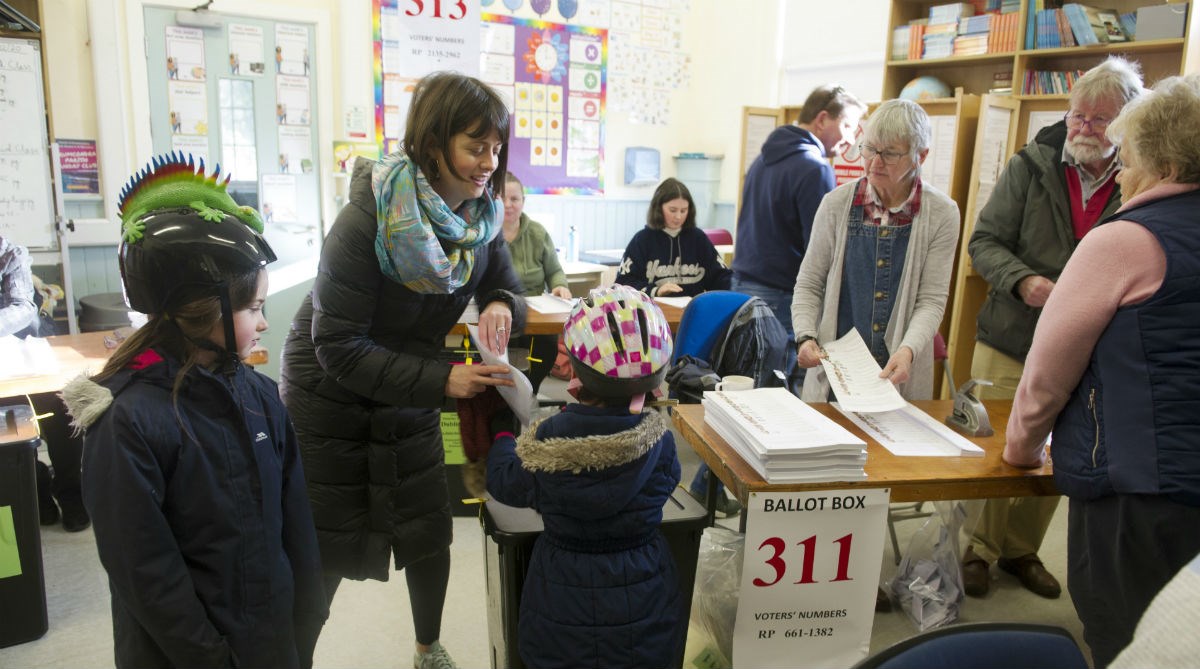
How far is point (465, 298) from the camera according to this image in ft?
5.82

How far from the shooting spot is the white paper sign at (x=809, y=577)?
174cm

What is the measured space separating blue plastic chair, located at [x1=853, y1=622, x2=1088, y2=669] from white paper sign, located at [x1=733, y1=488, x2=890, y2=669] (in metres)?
0.77

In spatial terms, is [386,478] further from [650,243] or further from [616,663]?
[650,243]

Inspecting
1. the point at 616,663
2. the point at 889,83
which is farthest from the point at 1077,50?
the point at 616,663

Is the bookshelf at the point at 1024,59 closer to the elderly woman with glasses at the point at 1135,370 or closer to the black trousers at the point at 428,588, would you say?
the elderly woman with glasses at the point at 1135,370

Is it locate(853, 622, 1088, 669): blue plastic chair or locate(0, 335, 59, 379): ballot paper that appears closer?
locate(853, 622, 1088, 669): blue plastic chair

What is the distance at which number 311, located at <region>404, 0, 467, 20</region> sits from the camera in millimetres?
2896

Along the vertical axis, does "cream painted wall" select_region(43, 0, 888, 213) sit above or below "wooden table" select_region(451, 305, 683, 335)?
above

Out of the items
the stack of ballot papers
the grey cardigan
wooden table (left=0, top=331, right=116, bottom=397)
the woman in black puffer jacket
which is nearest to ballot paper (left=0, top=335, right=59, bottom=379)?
wooden table (left=0, top=331, right=116, bottom=397)

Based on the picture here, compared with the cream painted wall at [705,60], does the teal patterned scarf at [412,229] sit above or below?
below

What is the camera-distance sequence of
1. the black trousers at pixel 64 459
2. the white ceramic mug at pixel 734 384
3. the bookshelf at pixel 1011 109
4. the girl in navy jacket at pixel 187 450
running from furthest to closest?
the bookshelf at pixel 1011 109 < the black trousers at pixel 64 459 < the white ceramic mug at pixel 734 384 < the girl in navy jacket at pixel 187 450

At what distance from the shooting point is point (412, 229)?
58.6 inches

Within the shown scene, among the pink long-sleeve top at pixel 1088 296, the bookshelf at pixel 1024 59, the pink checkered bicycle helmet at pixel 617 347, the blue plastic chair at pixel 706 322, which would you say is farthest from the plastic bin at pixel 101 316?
the bookshelf at pixel 1024 59

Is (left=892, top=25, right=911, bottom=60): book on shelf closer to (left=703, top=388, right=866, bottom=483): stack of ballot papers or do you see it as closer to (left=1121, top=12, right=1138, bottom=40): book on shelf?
(left=1121, top=12, right=1138, bottom=40): book on shelf
